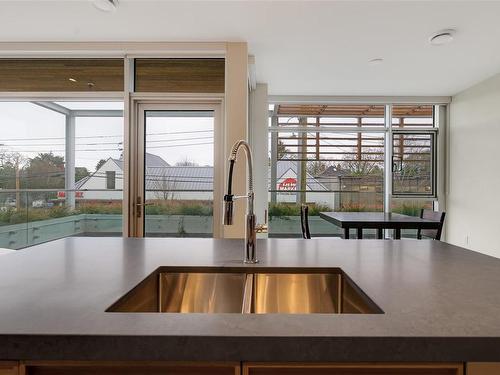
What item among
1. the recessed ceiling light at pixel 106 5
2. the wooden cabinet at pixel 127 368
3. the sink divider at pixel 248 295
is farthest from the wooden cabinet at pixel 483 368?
the recessed ceiling light at pixel 106 5

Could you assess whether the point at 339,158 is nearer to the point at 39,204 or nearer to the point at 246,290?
the point at 39,204

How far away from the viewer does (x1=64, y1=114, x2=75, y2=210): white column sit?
3678 mm

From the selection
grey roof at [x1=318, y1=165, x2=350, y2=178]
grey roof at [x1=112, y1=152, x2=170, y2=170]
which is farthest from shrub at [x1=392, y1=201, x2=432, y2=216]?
grey roof at [x1=112, y1=152, x2=170, y2=170]

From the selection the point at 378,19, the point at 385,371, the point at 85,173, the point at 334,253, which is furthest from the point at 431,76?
the point at 385,371

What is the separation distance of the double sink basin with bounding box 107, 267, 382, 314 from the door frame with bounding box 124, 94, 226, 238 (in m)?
2.55

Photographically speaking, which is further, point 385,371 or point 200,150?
point 200,150

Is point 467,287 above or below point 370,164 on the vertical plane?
below

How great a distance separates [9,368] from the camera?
60cm

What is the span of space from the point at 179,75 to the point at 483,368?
356 centimetres

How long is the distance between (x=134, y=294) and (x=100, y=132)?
325 cm

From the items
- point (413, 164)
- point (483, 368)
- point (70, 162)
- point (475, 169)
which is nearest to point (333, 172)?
point (413, 164)

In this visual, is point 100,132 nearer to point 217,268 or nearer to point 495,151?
point 217,268

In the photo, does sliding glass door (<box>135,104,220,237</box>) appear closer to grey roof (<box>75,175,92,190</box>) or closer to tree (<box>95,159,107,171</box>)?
tree (<box>95,159,107,171</box>)

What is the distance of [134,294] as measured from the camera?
2.93 ft
